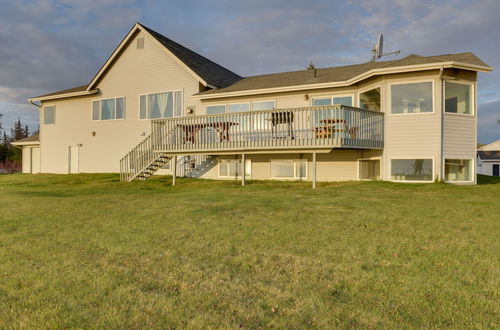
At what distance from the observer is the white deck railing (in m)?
12.4

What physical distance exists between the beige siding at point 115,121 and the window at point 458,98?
11456mm

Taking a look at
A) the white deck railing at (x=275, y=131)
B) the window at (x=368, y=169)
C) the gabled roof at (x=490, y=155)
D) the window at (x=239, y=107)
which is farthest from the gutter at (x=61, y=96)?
the gabled roof at (x=490, y=155)

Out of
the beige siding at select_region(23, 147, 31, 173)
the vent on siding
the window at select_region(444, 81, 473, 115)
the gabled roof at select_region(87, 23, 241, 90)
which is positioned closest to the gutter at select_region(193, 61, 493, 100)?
the window at select_region(444, 81, 473, 115)

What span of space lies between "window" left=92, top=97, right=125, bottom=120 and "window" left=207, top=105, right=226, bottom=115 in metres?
5.54

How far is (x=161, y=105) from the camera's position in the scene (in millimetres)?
18484

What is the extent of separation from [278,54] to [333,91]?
77.6 ft

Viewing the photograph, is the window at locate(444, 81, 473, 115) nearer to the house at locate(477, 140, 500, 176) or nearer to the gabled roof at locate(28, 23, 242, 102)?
the gabled roof at locate(28, 23, 242, 102)

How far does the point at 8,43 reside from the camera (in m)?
31.4

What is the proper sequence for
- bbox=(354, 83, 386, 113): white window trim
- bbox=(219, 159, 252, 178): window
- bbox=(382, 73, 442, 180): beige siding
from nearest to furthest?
A: bbox=(382, 73, 442, 180): beige siding, bbox=(354, 83, 386, 113): white window trim, bbox=(219, 159, 252, 178): window

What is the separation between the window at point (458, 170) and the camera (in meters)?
13.0

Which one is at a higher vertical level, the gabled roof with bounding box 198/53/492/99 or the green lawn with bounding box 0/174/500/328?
the gabled roof with bounding box 198/53/492/99

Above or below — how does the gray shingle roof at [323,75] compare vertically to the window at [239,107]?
above

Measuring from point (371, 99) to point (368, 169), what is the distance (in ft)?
9.77

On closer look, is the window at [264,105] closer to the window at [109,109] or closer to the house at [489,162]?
the window at [109,109]
